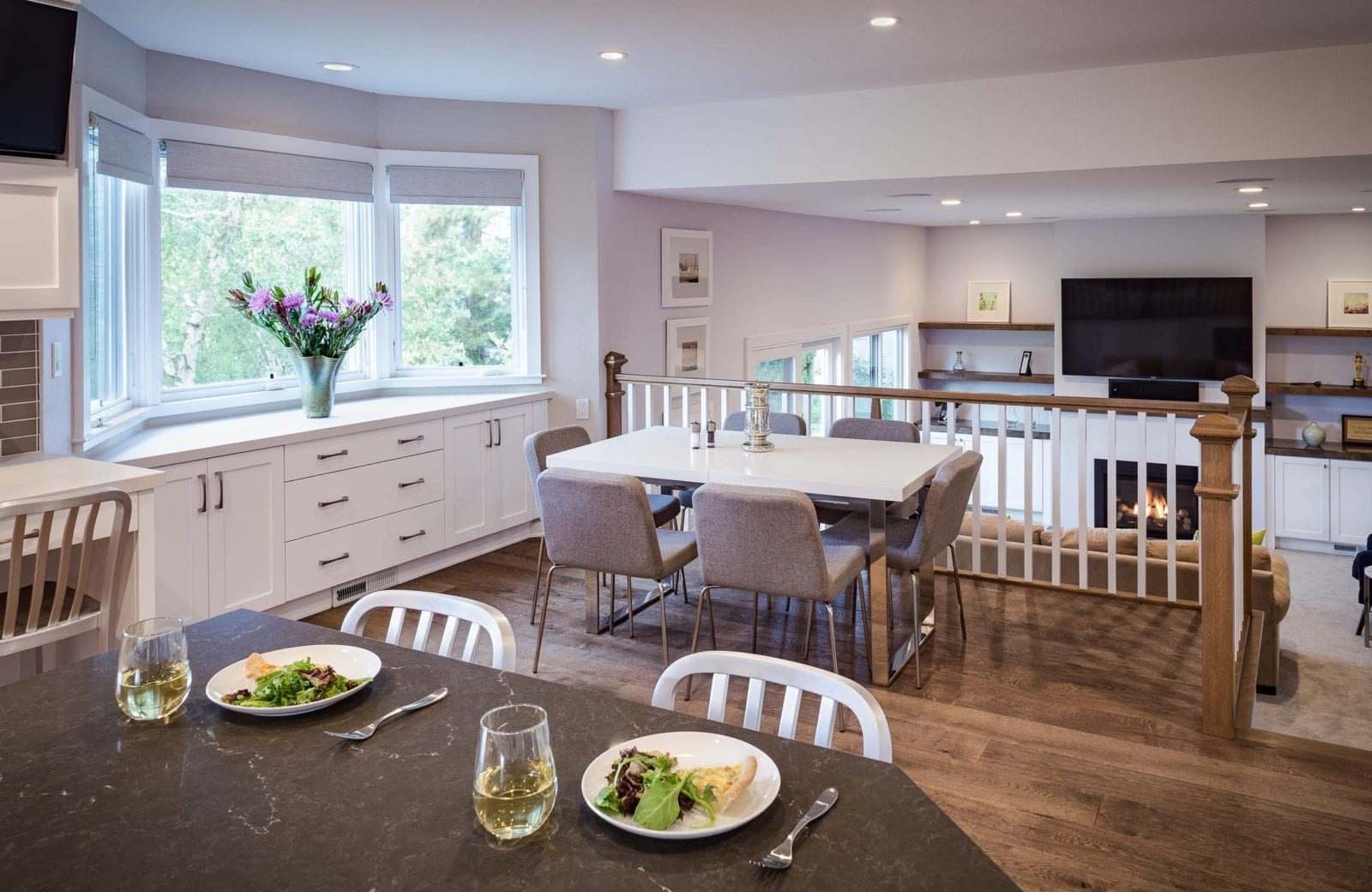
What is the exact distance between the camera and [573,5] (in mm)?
3770

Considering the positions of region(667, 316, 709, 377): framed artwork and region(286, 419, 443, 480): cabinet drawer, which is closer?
region(286, 419, 443, 480): cabinet drawer

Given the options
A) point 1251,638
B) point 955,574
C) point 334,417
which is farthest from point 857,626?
point 334,417

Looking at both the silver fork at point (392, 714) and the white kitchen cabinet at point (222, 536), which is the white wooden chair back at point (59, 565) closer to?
the white kitchen cabinet at point (222, 536)

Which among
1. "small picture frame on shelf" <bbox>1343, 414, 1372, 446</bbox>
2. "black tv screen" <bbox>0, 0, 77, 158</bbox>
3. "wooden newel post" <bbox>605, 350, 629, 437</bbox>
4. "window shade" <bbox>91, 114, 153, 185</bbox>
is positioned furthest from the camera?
"small picture frame on shelf" <bbox>1343, 414, 1372, 446</bbox>

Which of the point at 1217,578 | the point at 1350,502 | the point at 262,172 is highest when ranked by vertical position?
the point at 262,172

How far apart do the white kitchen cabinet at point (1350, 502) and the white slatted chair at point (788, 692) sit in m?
9.47

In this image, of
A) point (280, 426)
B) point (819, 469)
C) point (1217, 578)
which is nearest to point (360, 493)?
point (280, 426)

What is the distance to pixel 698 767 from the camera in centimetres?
135

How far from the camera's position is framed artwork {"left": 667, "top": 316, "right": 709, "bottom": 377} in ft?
21.4

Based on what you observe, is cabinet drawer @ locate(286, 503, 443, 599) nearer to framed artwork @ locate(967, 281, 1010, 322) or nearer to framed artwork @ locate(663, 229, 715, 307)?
framed artwork @ locate(663, 229, 715, 307)

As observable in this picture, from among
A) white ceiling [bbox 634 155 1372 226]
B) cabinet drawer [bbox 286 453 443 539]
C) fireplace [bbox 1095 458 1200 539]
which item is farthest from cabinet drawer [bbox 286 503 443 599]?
fireplace [bbox 1095 458 1200 539]

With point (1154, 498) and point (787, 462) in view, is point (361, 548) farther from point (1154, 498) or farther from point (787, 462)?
point (1154, 498)

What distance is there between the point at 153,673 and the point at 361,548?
3.43 m

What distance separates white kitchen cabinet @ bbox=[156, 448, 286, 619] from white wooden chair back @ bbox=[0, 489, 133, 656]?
96 centimetres
